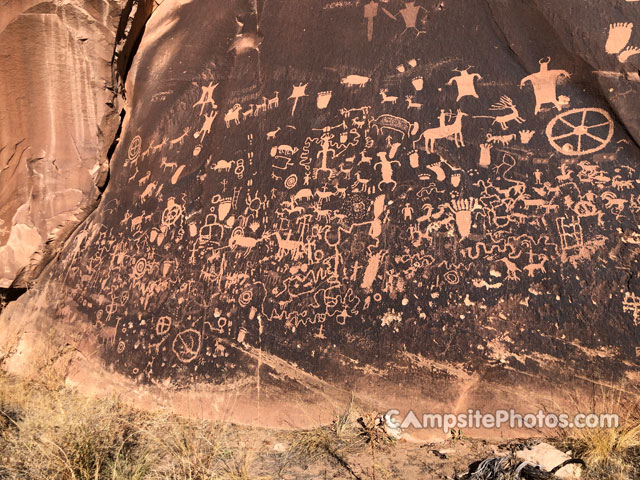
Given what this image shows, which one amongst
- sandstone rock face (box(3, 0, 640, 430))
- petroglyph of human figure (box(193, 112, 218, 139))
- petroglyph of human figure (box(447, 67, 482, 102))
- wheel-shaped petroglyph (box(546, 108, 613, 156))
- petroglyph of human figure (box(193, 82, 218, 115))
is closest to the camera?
sandstone rock face (box(3, 0, 640, 430))

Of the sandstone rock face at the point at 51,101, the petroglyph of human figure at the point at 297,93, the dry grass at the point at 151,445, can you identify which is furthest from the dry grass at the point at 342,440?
the sandstone rock face at the point at 51,101

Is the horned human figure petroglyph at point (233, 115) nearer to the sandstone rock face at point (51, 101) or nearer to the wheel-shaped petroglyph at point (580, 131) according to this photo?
the sandstone rock face at point (51, 101)

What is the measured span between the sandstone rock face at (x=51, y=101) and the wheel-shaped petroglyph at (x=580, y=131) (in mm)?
3464

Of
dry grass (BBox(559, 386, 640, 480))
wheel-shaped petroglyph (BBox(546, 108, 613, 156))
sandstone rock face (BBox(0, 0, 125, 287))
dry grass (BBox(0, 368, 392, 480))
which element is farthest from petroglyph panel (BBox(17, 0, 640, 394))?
sandstone rock face (BBox(0, 0, 125, 287))

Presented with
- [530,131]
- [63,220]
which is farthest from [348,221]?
[63,220]

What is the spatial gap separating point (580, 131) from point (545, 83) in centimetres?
40

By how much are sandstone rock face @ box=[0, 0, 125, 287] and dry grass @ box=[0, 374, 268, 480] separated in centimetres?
Answer: 221

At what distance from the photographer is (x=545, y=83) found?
318 cm

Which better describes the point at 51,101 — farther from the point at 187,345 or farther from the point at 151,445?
the point at 151,445

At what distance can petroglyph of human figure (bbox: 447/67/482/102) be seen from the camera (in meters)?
3.30

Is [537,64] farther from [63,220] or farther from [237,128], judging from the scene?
[63,220]

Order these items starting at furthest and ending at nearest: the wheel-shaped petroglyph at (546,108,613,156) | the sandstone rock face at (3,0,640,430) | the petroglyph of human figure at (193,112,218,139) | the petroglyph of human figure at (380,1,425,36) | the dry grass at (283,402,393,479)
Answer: the petroglyph of human figure at (193,112,218,139)
the petroglyph of human figure at (380,1,425,36)
the wheel-shaped petroglyph at (546,108,613,156)
the sandstone rock face at (3,0,640,430)
the dry grass at (283,402,393,479)

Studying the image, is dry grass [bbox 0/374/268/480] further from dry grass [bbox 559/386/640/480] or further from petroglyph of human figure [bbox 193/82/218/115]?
petroglyph of human figure [bbox 193/82/218/115]

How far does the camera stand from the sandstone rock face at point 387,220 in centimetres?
260
